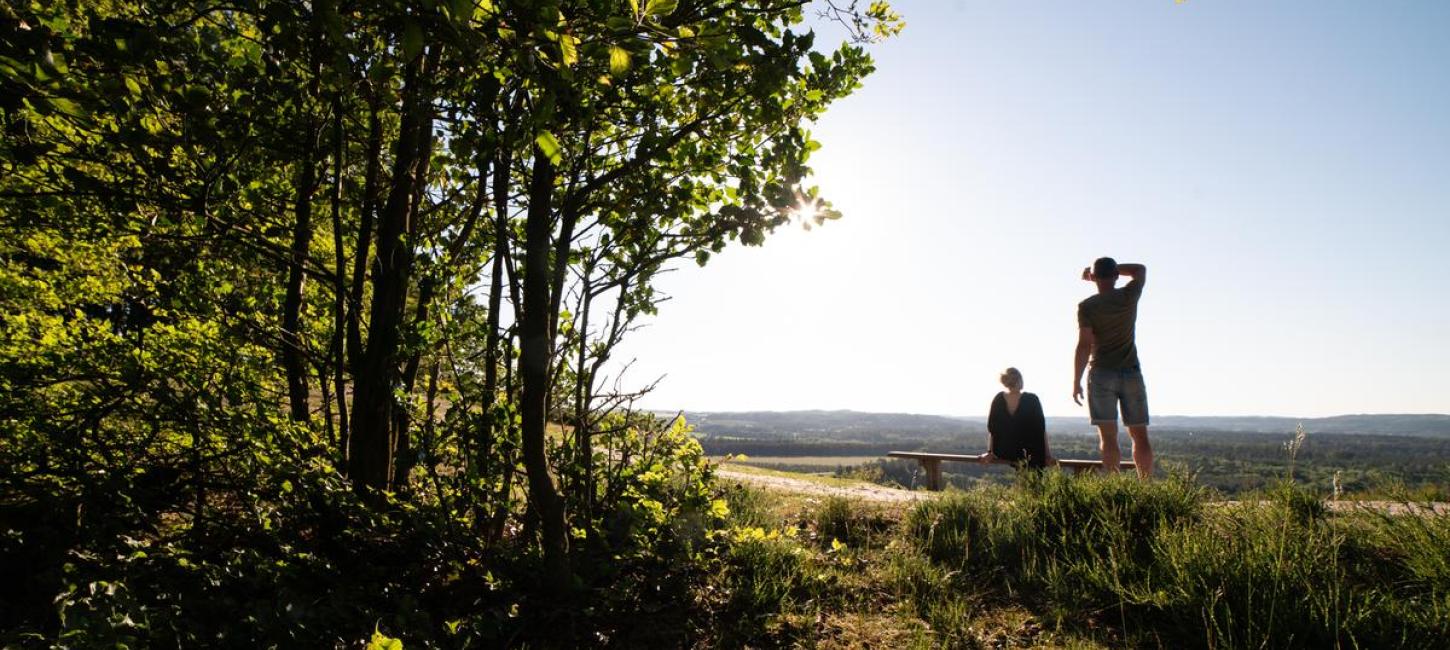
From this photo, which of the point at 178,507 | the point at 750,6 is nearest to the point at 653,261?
the point at 750,6

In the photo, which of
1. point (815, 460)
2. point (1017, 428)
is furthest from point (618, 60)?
point (815, 460)

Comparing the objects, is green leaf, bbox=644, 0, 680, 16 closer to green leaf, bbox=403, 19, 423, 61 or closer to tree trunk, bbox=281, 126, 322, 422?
green leaf, bbox=403, 19, 423, 61

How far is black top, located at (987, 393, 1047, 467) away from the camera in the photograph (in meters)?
6.80

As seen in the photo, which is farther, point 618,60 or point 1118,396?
point 1118,396

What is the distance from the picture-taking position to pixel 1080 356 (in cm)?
599

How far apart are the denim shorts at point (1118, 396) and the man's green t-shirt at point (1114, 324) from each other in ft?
0.25

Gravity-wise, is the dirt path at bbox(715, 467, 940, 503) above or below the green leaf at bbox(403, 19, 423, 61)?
below

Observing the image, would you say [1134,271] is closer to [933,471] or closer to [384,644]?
[933,471]

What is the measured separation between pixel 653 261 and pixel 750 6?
1339mm

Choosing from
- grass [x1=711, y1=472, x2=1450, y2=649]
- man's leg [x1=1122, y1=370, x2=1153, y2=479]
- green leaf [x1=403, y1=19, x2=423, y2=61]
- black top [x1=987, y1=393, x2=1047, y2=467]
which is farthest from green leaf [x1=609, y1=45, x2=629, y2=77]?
black top [x1=987, y1=393, x2=1047, y2=467]

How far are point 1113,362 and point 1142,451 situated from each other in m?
0.85

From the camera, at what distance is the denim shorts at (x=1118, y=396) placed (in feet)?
Answer: 18.6

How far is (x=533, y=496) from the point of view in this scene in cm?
314

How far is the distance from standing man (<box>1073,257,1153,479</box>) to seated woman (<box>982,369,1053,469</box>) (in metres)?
0.86
